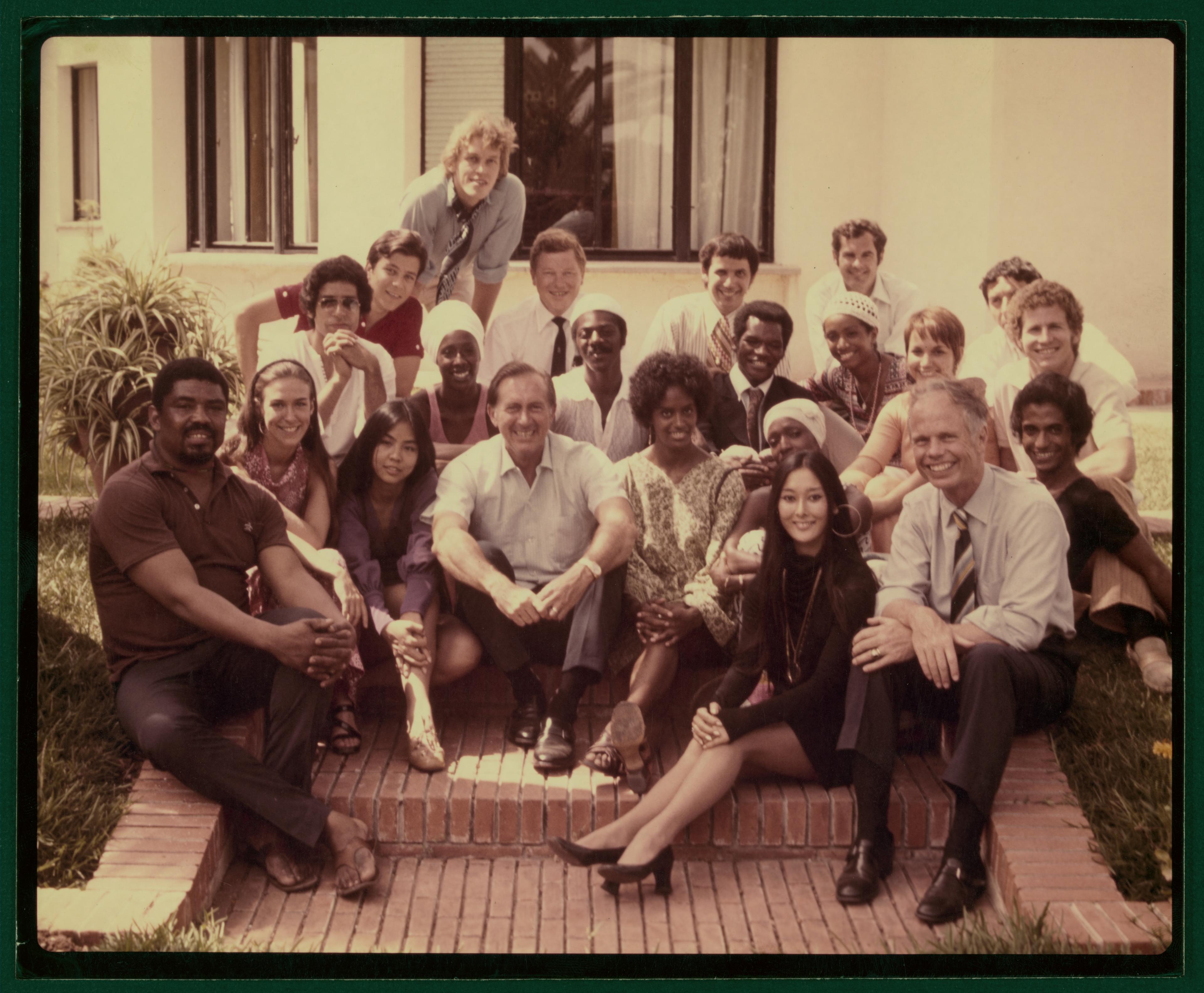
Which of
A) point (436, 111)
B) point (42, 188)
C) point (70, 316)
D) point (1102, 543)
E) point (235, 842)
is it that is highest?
point (436, 111)

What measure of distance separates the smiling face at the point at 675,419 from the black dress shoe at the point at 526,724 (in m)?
1.03

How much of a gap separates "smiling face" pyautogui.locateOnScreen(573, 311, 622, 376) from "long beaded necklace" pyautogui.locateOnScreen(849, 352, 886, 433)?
858mm

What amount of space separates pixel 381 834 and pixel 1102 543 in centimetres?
266

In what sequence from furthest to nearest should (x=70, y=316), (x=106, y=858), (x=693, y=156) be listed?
(x=693, y=156), (x=70, y=316), (x=106, y=858)

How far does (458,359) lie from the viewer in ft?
17.2

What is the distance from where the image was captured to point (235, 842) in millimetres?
4664

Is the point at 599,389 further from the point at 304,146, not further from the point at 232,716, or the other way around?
the point at 232,716

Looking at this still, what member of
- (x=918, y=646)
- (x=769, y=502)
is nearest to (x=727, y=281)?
(x=769, y=502)

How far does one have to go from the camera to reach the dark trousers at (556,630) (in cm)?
489

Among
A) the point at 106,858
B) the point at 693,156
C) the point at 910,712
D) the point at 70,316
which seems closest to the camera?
the point at 106,858

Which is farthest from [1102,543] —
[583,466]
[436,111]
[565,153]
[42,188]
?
[42,188]

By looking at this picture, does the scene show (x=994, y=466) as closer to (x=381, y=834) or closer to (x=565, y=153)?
(x=565, y=153)

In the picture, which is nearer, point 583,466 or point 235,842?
point 235,842

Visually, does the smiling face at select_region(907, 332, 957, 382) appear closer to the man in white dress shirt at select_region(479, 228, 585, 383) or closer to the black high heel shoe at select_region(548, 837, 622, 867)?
the man in white dress shirt at select_region(479, 228, 585, 383)
